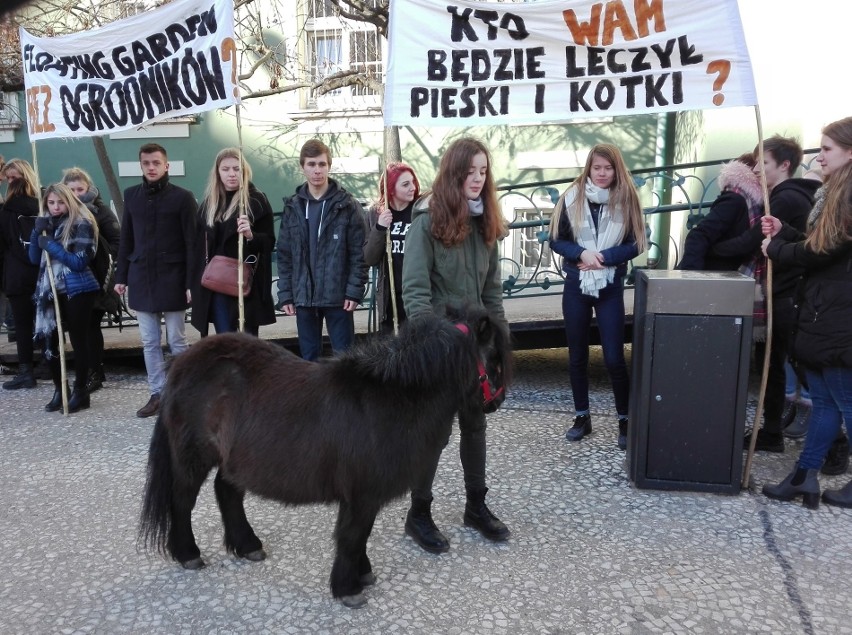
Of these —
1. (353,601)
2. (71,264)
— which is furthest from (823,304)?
(71,264)

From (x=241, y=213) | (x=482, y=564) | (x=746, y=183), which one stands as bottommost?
(x=482, y=564)

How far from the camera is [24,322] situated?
6.48m

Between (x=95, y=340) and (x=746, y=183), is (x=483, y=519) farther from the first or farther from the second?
(x=95, y=340)

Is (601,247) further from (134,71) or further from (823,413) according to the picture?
(134,71)

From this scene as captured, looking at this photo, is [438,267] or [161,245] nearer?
[438,267]

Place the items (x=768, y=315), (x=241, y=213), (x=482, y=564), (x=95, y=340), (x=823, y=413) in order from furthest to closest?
1. (x=95, y=340)
2. (x=241, y=213)
3. (x=768, y=315)
4. (x=823, y=413)
5. (x=482, y=564)

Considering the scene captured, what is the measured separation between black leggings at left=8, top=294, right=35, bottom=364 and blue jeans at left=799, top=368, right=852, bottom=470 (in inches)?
254

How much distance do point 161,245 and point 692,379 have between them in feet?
13.5

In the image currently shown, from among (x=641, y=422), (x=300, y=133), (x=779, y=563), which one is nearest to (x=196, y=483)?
(x=641, y=422)

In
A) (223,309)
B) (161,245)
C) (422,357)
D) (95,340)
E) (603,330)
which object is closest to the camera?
(422,357)

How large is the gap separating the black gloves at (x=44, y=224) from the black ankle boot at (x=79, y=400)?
53.6 inches

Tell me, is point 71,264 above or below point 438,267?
below

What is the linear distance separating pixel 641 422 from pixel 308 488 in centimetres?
211

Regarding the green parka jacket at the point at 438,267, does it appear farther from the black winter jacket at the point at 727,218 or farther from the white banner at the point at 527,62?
the black winter jacket at the point at 727,218
